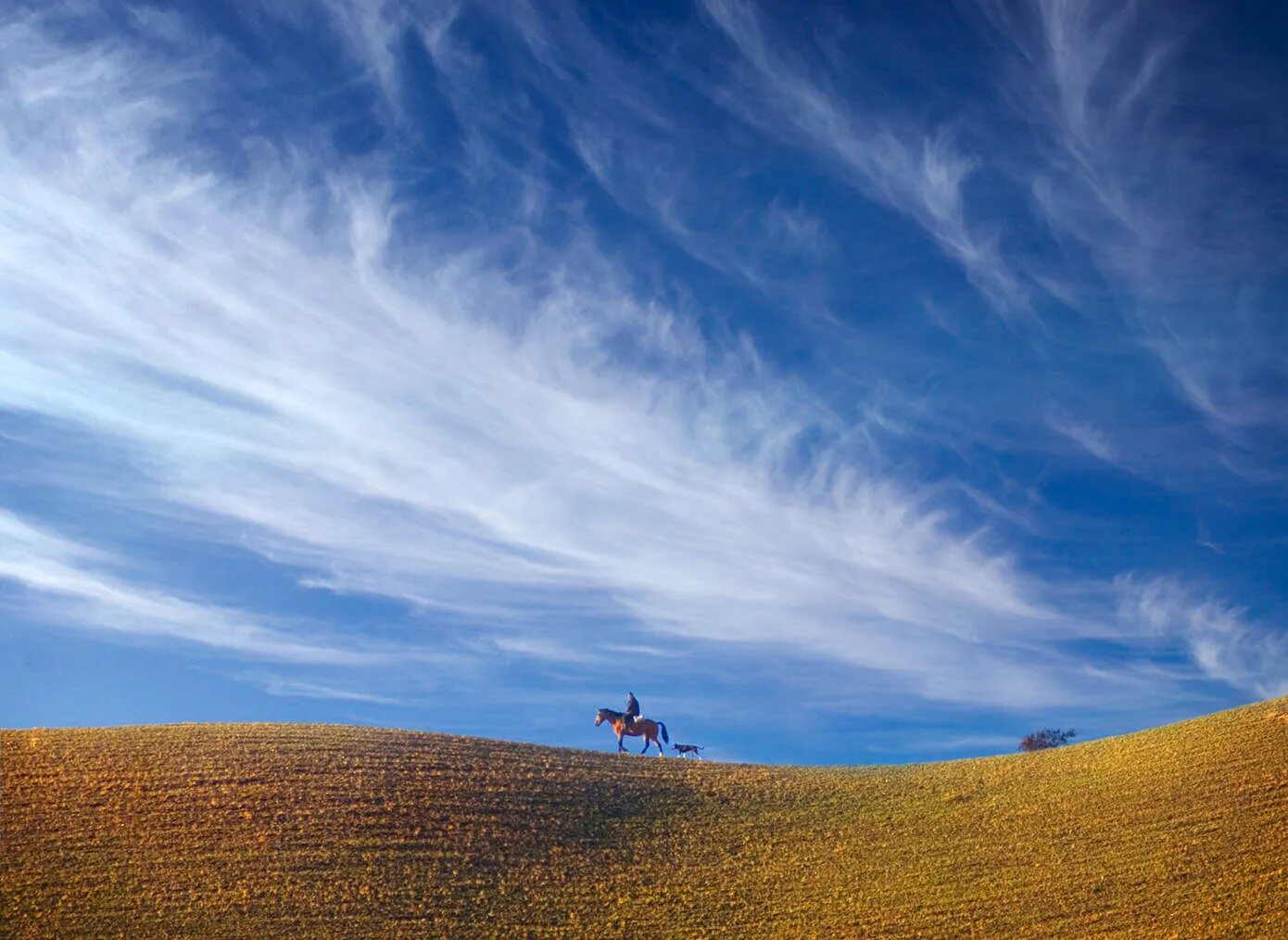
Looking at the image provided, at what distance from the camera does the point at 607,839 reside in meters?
36.3

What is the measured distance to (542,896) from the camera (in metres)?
32.1

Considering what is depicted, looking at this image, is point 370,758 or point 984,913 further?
point 370,758

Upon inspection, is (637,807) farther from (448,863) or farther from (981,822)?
(981,822)

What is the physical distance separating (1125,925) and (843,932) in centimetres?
791

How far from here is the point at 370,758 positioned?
40.0m

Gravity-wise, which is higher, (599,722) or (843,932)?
(599,722)

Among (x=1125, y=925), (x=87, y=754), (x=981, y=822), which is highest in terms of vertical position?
(x=87, y=754)

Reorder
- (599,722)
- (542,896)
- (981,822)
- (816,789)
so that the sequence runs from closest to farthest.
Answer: (542,896) → (981,822) → (816,789) → (599,722)

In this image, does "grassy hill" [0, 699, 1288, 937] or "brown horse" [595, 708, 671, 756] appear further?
"brown horse" [595, 708, 671, 756]

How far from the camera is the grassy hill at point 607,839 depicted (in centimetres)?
3034

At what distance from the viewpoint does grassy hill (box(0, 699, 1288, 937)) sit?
30.3 m

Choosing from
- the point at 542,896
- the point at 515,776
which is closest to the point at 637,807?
the point at 515,776

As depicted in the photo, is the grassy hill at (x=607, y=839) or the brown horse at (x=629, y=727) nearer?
the grassy hill at (x=607, y=839)

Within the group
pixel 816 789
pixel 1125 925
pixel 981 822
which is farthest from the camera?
pixel 816 789
